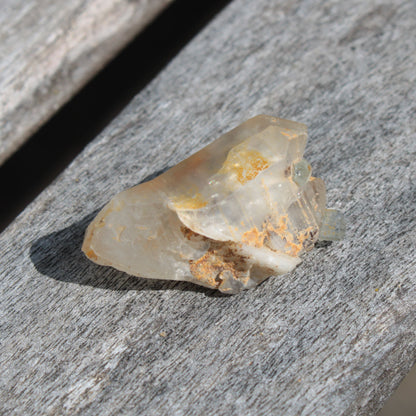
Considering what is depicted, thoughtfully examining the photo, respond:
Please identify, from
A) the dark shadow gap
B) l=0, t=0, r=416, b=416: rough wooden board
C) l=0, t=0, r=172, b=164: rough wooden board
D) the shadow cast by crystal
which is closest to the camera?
l=0, t=0, r=416, b=416: rough wooden board

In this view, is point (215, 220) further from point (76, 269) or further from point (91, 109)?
point (91, 109)

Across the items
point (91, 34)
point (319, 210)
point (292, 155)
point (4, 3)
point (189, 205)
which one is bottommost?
point (319, 210)

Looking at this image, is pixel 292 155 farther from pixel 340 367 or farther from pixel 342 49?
pixel 342 49

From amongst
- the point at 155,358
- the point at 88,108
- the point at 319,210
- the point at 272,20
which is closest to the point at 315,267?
the point at 319,210

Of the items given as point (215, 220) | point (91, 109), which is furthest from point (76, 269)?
point (91, 109)

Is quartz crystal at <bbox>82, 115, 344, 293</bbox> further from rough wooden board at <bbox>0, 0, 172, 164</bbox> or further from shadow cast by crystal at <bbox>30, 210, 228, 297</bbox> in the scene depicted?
rough wooden board at <bbox>0, 0, 172, 164</bbox>

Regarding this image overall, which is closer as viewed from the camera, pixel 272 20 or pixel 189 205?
pixel 189 205

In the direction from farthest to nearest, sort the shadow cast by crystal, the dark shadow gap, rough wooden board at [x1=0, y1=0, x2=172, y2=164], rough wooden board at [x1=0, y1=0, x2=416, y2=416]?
the dark shadow gap, rough wooden board at [x1=0, y1=0, x2=172, y2=164], the shadow cast by crystal, rough wooden board at [x1=0, y1=0, x2=416, y2=416]

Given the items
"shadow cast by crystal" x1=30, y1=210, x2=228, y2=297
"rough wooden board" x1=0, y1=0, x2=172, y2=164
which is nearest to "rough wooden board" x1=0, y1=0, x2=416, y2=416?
"shadow cast by crystal" x1=30, y1=210, x2=228, y2=297
